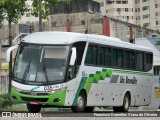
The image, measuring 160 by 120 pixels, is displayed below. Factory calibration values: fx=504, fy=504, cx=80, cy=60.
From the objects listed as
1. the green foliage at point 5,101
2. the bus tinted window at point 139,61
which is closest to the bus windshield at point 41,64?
the green foliage at point 5,101

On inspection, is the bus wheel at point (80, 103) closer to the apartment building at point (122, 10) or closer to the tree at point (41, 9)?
the tree at point (41, 9)

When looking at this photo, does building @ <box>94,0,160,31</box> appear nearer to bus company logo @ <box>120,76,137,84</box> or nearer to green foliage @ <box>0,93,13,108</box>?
bus company logo @ <box>120,76,137,84</box>

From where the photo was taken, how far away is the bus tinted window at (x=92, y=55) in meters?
21.5

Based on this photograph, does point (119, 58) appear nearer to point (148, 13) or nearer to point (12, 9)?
point (12, 9)

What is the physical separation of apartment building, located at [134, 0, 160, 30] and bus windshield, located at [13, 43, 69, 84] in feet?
298

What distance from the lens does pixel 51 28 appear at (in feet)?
205

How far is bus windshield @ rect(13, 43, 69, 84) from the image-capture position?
19.9 metres

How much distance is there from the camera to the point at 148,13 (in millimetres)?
118125

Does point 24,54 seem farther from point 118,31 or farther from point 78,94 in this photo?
point 118,31

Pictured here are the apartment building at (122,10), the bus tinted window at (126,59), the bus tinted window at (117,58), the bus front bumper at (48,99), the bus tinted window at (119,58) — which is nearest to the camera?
the bus front bumper at (48,99)

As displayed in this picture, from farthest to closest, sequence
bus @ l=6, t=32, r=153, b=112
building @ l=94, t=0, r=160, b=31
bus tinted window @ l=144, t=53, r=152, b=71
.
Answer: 1. building @ l=94, t=0, r=160, b=31
2. bus tinted window @ l=144, t=53, r=152, b=71
3. bus @ l=6, t=32, r=153, b=112

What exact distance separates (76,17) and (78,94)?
41381mm

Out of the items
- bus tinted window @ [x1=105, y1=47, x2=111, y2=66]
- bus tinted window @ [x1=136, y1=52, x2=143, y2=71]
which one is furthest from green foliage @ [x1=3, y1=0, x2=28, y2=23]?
bus tinted window @ [x1=136, y1=52, x2=143, y2=71]

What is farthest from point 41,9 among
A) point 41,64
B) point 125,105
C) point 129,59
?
point 125,105
